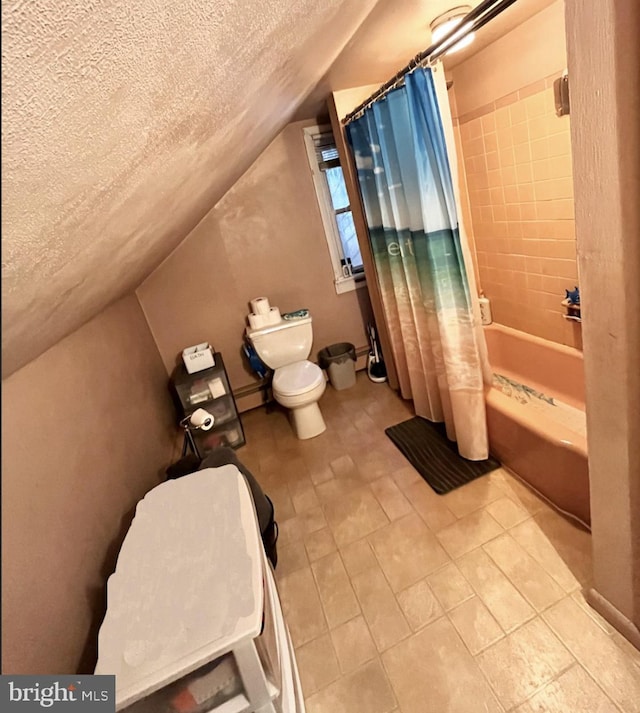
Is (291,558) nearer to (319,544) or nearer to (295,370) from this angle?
(319,544)

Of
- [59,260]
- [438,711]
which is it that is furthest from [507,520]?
[59,260]

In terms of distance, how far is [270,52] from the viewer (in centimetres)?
84

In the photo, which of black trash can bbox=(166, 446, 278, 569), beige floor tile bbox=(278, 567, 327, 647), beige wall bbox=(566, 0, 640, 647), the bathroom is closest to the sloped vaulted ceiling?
the bathroom

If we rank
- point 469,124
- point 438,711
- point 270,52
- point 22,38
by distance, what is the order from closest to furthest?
point 22,38 < point 270,52 < point 438,711 < point 469,124

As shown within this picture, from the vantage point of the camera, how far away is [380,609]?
1.50m

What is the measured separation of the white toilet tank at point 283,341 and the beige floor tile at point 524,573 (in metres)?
1.76

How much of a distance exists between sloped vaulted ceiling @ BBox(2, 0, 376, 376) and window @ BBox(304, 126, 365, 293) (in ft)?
6.21

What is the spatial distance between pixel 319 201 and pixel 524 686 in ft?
9.60

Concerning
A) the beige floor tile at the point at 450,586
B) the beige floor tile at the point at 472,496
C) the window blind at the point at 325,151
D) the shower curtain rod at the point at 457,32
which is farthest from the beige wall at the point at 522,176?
the beige floor tile at the point at 450,586

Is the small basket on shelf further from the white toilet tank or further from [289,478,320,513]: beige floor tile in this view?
[289,478,320,513]: beige floor tile

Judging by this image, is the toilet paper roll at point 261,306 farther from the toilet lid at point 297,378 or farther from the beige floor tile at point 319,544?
the beige floor tile at point 319,544

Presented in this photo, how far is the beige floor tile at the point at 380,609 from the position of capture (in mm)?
1402

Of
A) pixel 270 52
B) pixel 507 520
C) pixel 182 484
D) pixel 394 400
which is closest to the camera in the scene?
pixel 270 52

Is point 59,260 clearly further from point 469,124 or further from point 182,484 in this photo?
point 469,124
